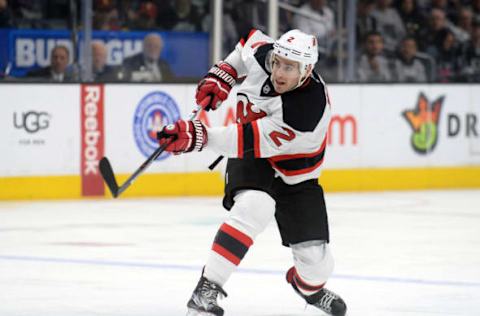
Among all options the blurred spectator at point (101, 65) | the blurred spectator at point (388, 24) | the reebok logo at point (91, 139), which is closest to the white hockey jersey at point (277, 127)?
the reebok logo at point (91, 139)

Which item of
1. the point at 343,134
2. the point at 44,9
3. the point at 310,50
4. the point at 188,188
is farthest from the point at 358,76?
the point at 310,50

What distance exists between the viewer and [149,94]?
32.3 feet

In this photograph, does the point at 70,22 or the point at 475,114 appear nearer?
the point at 70,22

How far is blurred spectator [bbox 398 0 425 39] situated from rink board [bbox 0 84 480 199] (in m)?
0.68

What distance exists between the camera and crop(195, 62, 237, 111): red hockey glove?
16.5 ft

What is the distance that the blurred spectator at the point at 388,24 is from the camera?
11305mm

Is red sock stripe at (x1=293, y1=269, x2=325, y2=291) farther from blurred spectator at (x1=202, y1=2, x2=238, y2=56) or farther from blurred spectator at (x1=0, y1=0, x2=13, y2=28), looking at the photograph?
blurred spectator at (x1=202, y1=2, x2=238, y2=56)

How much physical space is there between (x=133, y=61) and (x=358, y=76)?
2.02 metres

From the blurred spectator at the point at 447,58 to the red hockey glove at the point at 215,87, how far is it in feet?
21.0

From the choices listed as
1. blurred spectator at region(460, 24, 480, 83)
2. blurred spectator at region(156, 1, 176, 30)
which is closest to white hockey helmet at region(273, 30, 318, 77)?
blurred spectator at region(156, 1, 176, 30)

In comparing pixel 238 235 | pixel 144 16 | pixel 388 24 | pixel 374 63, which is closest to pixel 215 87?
pixel 238 235

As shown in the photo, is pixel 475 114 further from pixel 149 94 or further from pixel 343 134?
pixel 149 94

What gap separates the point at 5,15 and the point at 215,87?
477cm

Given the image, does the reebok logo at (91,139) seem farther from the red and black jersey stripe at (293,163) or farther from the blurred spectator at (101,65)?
the red and black jersey stripe at (293,163)
